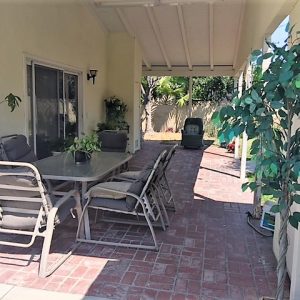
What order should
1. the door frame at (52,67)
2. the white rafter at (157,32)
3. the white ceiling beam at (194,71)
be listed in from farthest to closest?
the white ceiling beam at (194,71) → the white rafter at (157,32) → the door frame at (52,67)

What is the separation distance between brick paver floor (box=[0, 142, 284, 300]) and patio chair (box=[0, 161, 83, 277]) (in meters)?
0.22

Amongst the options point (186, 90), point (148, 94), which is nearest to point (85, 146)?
point (148, 94)

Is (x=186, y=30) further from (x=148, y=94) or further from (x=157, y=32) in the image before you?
(x=148, y=94)

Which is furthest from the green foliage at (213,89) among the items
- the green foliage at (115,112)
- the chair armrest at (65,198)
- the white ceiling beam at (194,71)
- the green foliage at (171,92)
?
the chair armrest at (65,198)

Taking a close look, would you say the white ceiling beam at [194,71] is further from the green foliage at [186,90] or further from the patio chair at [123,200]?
the patio chair at [123,200]

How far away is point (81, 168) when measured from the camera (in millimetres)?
3982

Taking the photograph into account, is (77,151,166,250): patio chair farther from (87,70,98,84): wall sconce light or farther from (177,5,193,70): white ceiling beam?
(87,70,98,84): wall sconce light

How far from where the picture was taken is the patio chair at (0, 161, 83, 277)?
111 inches

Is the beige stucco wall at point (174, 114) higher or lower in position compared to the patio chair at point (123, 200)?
higher

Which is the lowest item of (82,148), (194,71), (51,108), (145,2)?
(82,148)

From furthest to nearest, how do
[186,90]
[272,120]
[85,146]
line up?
[186,90] < [85,146] < [272,120]

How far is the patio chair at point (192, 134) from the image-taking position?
11.5 meters

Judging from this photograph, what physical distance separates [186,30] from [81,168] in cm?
590

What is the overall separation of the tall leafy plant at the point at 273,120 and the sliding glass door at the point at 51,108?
478 cm
